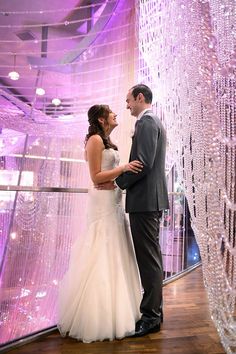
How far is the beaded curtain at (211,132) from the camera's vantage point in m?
1.34

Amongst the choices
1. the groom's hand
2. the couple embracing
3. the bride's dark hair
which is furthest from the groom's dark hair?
the groom's hand

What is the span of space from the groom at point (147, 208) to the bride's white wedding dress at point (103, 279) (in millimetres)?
81

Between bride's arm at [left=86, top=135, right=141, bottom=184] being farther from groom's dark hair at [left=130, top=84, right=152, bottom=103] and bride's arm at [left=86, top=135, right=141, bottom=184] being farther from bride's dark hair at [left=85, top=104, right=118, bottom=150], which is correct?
groom's dark hair at [left=130, top=84, right=152, bottom=103]

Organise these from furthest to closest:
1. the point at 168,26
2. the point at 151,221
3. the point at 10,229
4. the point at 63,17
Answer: the point at 63,17 → the point at 10,229 → the point at 151,221 → the point at 168,26

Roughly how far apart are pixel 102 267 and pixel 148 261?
251 millimetres

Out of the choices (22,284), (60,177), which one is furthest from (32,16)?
(22,284)

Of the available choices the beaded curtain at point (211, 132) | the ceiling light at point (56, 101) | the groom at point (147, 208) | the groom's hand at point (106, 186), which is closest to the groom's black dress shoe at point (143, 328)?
the groom at point (147, 208)

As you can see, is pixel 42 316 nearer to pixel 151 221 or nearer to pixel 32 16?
pixel 151 221

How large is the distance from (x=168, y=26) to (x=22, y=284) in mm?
1703

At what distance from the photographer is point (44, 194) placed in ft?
6.75

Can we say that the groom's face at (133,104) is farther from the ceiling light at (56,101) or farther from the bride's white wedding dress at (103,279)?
the ceiling light at (56,101)

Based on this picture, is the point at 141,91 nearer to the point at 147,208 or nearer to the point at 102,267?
the point at 147,208

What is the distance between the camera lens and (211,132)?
1347 millimetres

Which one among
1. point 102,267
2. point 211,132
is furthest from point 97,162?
point 211,132
